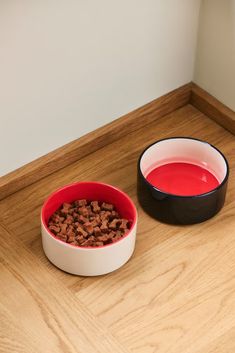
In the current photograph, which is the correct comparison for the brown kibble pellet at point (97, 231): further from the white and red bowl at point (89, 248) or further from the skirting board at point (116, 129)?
the skirting board at point (116, 129)

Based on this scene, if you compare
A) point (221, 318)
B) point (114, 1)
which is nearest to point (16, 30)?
point (114, 1)

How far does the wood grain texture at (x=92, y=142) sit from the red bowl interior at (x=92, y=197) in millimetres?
110

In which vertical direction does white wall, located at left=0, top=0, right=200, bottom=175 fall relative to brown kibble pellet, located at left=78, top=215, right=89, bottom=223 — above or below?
above

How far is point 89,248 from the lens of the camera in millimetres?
1383

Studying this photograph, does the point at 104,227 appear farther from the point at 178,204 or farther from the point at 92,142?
the point at 92,142

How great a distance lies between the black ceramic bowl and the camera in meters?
1.48

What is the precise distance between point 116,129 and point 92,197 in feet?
0.66

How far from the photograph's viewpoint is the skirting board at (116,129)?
157 cm

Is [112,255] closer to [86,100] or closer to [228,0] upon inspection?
Answer: [86,100]

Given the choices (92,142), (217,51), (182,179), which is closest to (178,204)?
(182,179)

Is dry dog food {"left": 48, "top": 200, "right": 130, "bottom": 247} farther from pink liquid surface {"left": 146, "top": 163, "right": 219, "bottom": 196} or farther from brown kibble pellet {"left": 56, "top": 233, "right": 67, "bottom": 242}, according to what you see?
pink liquid surface {"left": 146, "top": 163, "right": 219, "bottom": 196}

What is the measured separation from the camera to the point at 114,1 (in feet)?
4.95

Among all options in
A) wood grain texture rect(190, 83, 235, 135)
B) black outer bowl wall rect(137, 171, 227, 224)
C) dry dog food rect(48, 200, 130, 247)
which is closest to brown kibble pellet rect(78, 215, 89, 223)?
dry dog food rect(48, 200, 130, 247)

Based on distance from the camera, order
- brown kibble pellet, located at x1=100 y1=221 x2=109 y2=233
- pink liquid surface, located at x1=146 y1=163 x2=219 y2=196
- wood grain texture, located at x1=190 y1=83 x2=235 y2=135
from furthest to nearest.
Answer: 1. wood grain texture, located at x1=190 y1=83 x2=235 y2=135
2. pink liquid surface, located at x1=146 y1=163 x2=219 y2=196
3. brown kibble pellet, located at x1=100 y1=221 x2=109 y2=233
